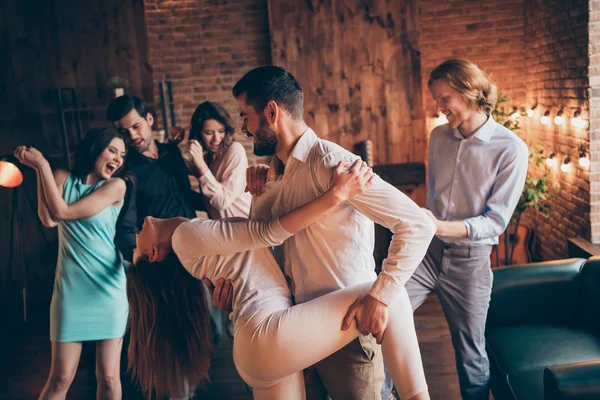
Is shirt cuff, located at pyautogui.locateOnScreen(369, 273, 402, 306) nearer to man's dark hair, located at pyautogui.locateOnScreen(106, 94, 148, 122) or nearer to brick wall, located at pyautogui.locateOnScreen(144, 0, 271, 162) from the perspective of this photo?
man's dark hair, located at pyautogui.locateOnScreen(106, 94, 148, 122)

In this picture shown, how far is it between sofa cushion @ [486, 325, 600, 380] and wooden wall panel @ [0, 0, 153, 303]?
400 centimetres

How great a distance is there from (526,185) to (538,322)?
2163mm

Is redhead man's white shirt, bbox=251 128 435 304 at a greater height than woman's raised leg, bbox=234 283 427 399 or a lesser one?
greater

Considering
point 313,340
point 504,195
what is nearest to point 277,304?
point 313,340

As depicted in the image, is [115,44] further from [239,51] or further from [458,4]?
[458,4]

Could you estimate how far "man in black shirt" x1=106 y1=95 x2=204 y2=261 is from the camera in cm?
329

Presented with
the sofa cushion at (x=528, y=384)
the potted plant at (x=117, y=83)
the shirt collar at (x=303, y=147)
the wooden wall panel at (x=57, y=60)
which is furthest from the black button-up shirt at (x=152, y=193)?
the wooden wall panel at (x=57, y=60)

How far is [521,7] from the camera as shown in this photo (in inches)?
241

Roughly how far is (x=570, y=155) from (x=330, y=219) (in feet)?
11.4

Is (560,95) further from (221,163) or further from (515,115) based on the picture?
(221,163)

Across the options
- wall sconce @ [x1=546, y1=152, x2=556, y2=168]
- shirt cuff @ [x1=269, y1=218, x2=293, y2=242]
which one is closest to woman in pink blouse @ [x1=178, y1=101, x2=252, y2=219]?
shirt cuff @ [x1=269, y1=218, x2=293, y2=242]

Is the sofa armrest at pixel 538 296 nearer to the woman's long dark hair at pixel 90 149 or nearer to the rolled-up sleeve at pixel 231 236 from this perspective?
the rolled-up sleeve at pixel 231 236

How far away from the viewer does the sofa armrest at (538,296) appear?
3244 millimetres

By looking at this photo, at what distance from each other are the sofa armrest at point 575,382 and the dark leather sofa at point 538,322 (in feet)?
1.48
